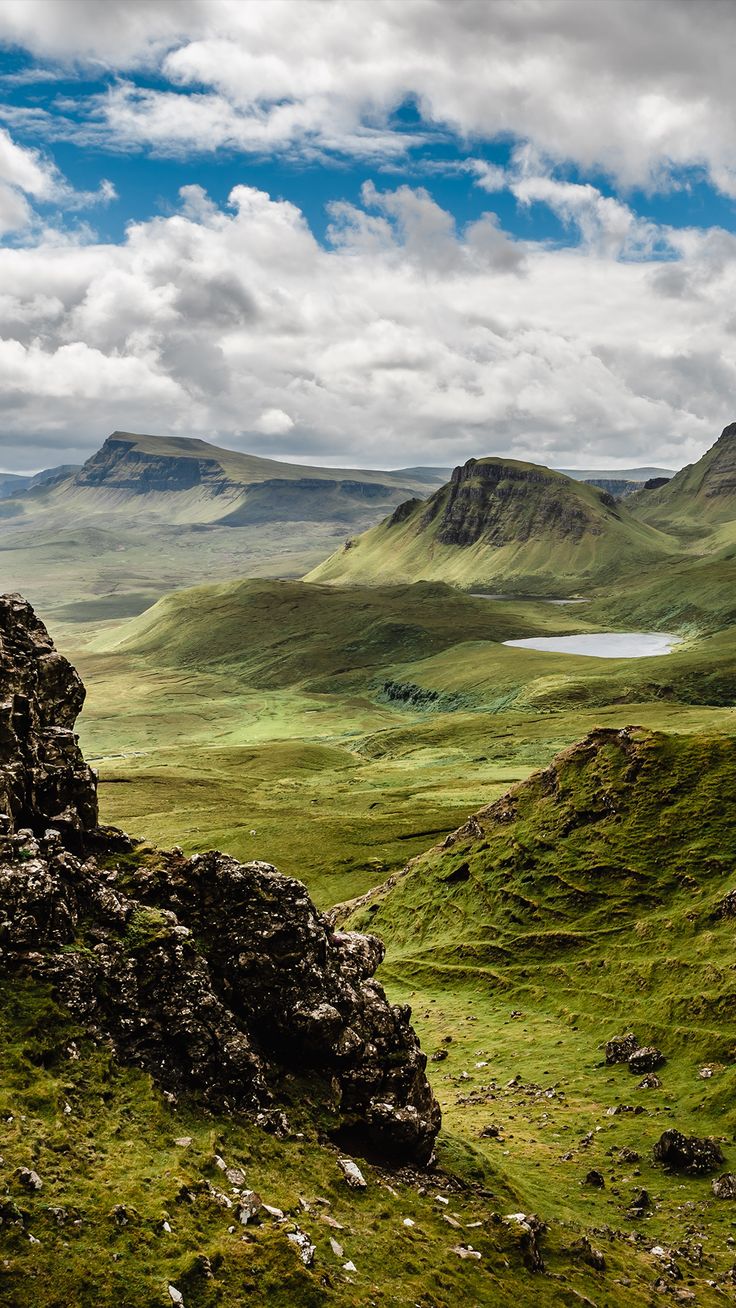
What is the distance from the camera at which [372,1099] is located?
4297cm

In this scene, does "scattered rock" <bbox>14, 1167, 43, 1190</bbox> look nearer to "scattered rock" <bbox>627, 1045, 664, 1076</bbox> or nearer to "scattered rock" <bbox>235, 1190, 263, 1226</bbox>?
"scattered rock" <bbox>235, 1190, 263, 1226</bbox>

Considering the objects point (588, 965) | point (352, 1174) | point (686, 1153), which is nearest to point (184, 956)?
point (352, 1174)

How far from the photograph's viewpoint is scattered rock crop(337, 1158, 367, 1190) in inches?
1497

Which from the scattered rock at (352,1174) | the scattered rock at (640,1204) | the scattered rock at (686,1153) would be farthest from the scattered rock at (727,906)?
the scattered rock at (352,1174)

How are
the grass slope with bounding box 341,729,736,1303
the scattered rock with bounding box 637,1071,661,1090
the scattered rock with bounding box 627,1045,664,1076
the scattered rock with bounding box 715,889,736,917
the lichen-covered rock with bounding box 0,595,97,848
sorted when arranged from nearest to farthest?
the lichen-covered rock with bounding box 0,595,97,848, the grass slope with bounding box 341,729,736,1303, the scattered rock with bounding box 637,1071,661,1090, the scattered rock with bounding box 627,1045,664,1076, the scattered rock with bounding box 715,889,736,917

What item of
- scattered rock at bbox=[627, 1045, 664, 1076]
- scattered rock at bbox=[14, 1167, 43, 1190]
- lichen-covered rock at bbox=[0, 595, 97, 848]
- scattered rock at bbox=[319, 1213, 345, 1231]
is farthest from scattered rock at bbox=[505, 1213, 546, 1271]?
scattered rock at bbox=[627, 1045, 664, 1076]

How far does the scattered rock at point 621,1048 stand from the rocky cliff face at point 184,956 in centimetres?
3321

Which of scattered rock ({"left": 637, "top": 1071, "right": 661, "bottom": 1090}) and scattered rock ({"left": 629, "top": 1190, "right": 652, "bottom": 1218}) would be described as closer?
scattered rock ({"left": 629, "top": 1190, "right": 652, "bottom": 1218})

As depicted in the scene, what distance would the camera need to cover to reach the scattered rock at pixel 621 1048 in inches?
2822

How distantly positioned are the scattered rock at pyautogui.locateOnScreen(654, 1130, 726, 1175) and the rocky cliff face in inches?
752

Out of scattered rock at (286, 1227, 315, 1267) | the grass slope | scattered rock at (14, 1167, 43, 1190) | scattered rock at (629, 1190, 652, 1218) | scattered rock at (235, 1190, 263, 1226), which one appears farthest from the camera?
the grass slope

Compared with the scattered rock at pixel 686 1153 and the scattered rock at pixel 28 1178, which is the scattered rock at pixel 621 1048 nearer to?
the scattered rock at pixel 686 1153

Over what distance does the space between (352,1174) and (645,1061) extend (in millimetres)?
40641

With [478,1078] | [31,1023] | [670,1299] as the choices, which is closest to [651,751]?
[478,1078]
